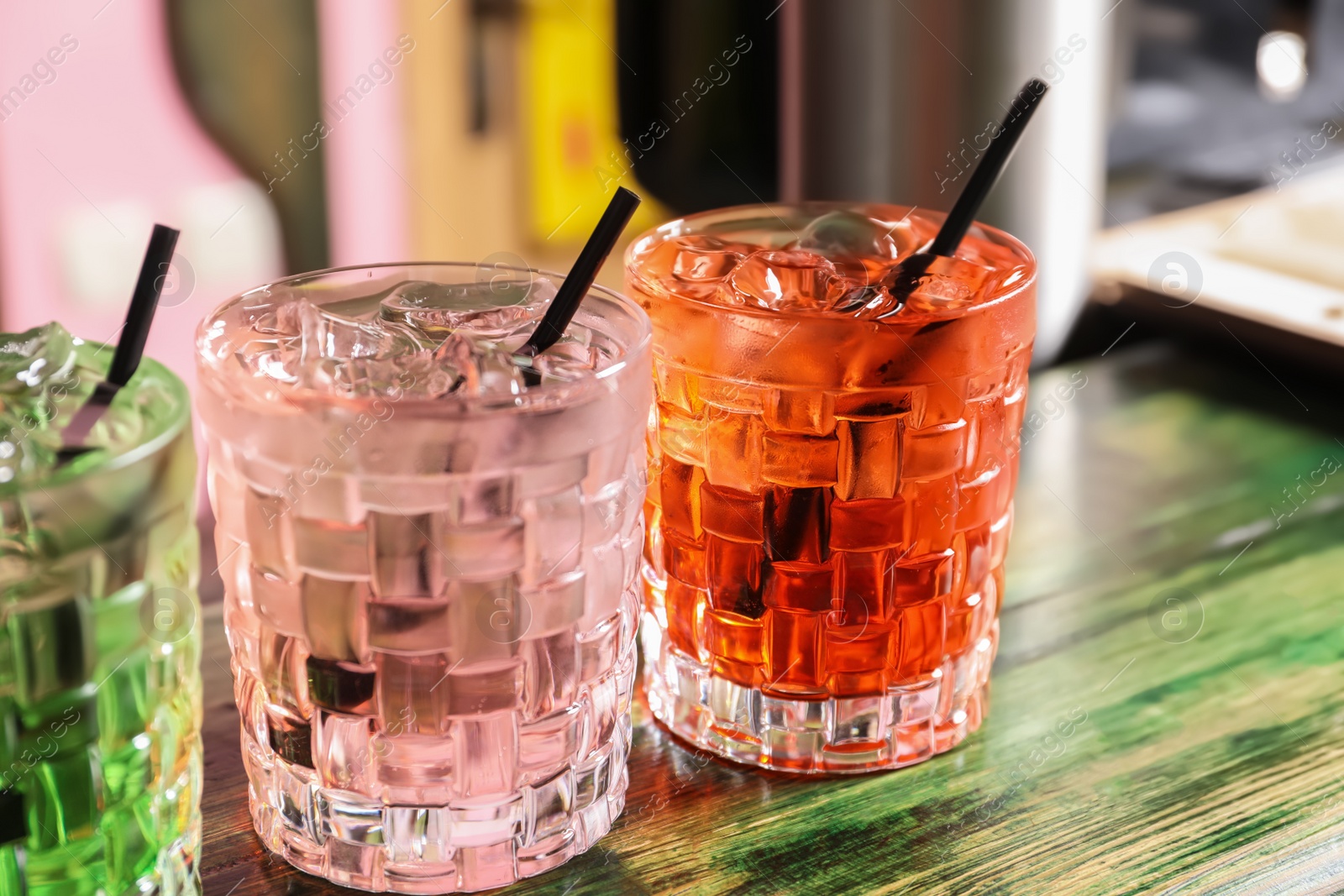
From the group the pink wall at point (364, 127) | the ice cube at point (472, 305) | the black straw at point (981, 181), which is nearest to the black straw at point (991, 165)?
the black straw at point (981, 181)

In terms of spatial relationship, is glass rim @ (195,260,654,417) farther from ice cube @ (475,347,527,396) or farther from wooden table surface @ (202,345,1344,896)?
wooden table surface @ (202,345,1344,896)

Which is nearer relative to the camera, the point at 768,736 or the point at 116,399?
the point at 116,399

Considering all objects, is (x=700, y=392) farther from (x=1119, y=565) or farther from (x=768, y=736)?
(x=1119, y=565)

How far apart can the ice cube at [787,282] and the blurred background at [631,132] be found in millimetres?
613

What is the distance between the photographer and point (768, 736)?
0.85 m

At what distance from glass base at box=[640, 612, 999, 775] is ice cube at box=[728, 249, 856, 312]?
8.5 inches

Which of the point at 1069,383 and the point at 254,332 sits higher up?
the point at 254,332

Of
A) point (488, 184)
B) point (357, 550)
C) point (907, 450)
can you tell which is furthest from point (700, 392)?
point (488, 184)

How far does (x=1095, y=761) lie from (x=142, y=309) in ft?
1.99

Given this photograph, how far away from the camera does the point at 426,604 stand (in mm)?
675

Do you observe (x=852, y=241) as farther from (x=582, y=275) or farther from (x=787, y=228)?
(x=582, y=275)

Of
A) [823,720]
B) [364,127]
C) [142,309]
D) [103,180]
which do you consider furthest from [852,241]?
[364,127]

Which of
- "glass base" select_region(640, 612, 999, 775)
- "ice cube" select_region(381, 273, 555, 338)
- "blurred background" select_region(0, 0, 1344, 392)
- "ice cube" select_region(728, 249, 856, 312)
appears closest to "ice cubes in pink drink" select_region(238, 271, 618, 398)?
"ice cube" select_region(381, 273, 555, 338)

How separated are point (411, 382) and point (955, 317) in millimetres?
299
